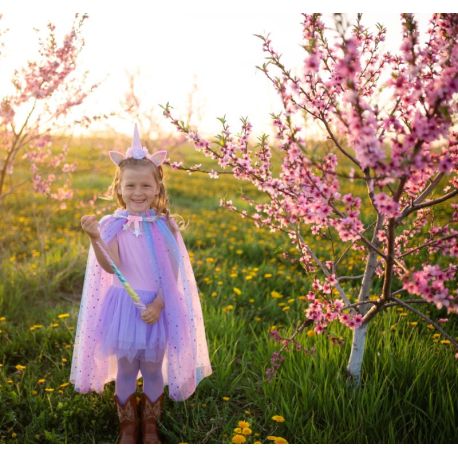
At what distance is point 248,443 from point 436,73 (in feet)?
6.44

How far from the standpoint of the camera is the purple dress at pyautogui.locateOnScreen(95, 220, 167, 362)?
8.32 ft

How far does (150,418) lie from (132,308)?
0.61 m

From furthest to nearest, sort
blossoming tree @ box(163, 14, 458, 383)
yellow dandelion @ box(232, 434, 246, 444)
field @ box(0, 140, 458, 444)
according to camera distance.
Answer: field @ box(0, 140, 458, 444) < yellow dandelion @ box(232, 434, 246, 444) < blossoming tree @ box(163, 14, 458, 383)

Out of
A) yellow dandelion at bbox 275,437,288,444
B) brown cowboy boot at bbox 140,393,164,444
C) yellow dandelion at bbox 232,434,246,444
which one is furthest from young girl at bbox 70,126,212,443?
yellow dandelion at bbox 275,437,288,444

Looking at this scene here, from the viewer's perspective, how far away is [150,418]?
8.64ft

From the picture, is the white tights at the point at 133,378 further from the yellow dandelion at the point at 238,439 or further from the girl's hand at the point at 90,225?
the girl's hand at the point at 90,225

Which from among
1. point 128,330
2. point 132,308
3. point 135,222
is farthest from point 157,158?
point 128,330

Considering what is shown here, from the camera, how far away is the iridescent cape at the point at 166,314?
2629 mm

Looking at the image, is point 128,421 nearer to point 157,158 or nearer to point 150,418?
point 150,418

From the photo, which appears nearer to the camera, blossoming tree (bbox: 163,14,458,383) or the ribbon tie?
blossoming tree (bbox: 163,14,458,383)

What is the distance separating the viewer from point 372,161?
163cm

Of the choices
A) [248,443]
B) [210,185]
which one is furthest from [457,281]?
[210,185]

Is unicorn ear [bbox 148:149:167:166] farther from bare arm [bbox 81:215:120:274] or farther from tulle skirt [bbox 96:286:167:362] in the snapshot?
tulle skirt [bbox 96:286:167:362]

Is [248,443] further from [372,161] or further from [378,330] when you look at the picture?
[372,161]
